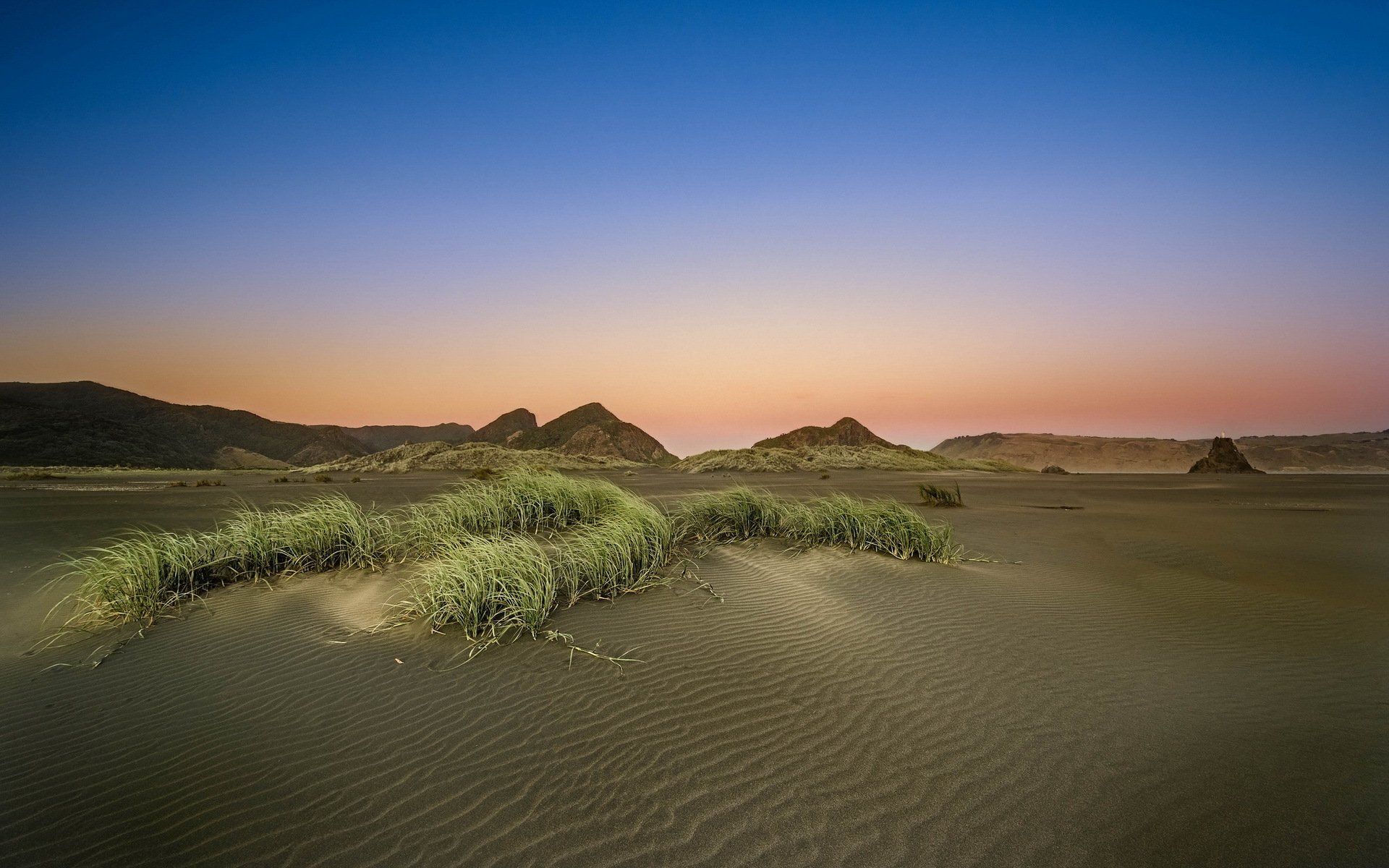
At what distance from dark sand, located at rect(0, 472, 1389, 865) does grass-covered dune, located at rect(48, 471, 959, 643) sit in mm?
419

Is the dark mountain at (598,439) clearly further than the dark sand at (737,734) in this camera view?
Yes

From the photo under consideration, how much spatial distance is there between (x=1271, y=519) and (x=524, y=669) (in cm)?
1582

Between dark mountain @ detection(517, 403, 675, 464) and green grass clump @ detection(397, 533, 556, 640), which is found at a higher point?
dark mountain @ detection(517, 403, 675, 464)

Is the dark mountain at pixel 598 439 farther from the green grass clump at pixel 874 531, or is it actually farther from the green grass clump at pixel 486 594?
the green grass clump at pixel 486 594

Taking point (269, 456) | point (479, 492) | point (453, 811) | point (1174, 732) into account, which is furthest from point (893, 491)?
point (269, 456)

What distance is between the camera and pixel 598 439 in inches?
2044

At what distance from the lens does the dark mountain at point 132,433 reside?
1826 inches

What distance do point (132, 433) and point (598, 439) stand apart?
45.7 meters

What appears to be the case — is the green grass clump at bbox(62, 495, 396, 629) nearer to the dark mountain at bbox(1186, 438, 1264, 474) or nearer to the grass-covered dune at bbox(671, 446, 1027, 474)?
the grass-covered dune at bbox(671, 446, 1027, 474)

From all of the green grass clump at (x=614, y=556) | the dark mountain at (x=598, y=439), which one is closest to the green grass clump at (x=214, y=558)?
the green grass clump at (x=614, y=556)

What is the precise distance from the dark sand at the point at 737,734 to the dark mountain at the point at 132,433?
5187cm

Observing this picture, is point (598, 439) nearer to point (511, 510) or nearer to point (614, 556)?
point (511, 510)

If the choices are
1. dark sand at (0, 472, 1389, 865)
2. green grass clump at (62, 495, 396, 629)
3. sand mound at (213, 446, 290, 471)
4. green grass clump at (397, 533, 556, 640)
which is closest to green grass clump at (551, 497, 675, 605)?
green grass clump at (397, 533, 556, 640)

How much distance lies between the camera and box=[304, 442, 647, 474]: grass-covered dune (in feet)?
104
